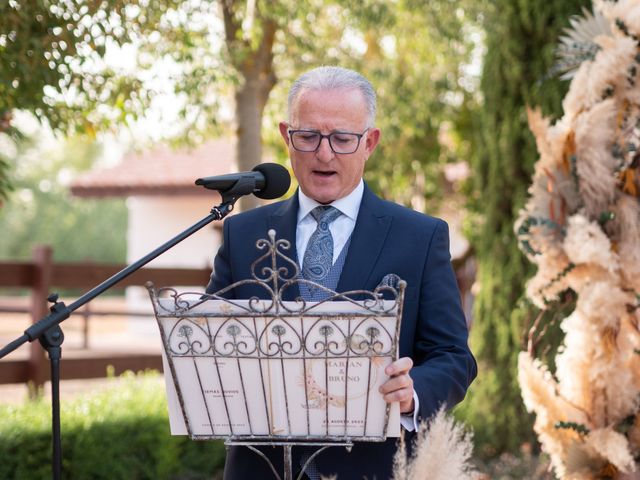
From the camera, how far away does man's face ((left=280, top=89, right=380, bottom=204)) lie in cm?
284

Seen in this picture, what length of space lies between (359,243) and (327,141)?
0.30m

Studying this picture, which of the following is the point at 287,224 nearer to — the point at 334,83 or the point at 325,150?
the point at 325,150

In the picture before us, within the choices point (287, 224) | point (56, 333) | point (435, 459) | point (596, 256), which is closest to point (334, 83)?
point (287, 224)

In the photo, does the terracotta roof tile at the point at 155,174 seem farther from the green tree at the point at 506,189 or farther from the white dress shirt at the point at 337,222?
the white dress shirt at the point at 337,222

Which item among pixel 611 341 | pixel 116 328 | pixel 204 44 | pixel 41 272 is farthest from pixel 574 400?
pixel 116 328

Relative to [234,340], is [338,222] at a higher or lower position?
higher

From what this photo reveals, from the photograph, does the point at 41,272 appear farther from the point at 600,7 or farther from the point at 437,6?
the point at 600,7

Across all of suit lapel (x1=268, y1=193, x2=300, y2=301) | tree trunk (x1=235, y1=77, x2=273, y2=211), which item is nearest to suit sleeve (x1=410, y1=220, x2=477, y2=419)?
suit lapel (x1=268, y1=193, x2=300, y2=301)

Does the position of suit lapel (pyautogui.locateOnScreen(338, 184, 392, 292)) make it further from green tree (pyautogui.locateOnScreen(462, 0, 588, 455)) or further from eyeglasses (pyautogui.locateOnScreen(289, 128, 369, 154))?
green tree (pyautogui.locateOnScreen(462, 0, 588, 455))

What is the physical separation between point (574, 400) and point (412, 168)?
758 centimetres

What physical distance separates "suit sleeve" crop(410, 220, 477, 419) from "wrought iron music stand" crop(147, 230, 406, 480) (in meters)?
0.36

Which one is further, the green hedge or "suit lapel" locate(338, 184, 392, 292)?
the green hedge

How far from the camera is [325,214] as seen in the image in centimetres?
299

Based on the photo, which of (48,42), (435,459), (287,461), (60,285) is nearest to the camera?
(435,459)
